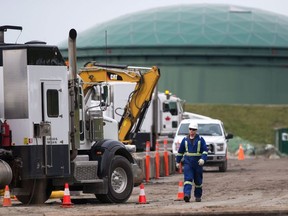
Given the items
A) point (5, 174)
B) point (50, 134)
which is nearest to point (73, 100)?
point (50, 134)

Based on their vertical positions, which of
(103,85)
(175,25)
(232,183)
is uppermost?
(175,25)

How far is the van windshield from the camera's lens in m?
39.0

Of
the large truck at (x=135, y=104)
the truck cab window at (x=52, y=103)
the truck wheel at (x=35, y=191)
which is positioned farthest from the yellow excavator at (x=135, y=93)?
the truck cab window at (x=52, y=103)

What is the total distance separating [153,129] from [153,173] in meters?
13.5

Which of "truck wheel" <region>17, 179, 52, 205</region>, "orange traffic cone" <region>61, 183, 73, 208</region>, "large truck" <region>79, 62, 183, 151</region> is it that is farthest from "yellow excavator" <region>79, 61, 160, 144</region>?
"orange traffic cone" <region>61, 183, 73, 208</region>

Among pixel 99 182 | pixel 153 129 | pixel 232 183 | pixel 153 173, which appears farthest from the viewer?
pixel 153 129

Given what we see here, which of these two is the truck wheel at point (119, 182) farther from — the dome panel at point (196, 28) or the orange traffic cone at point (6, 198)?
the dome panel at point (196, 28)

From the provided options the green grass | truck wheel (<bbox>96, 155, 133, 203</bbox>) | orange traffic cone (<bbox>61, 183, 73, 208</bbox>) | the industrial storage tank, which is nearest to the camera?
orange traffic cone (<bbox>61, 183, 73, 208</bbox>)

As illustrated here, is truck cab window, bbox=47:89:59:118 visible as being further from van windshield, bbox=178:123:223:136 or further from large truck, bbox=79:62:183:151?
van windshield, bbox=178:123:223:136

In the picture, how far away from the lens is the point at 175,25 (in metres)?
92.4

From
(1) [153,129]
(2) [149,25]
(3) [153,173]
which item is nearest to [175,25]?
(2) [149,25]

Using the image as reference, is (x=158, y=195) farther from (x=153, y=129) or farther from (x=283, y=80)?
(x=283, y=80)

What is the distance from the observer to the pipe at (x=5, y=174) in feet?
67.8

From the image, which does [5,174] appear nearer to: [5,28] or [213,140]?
[5,28]
